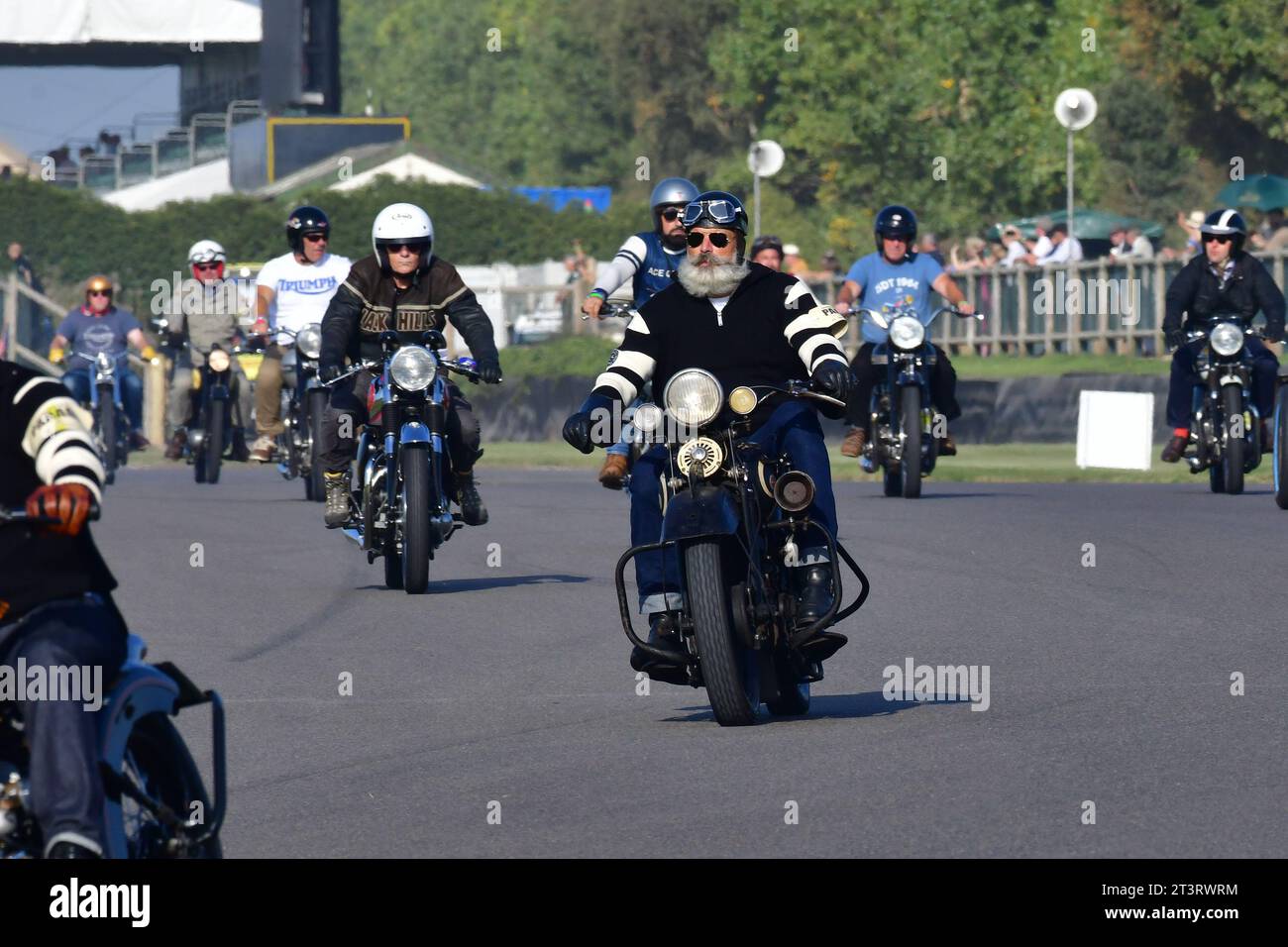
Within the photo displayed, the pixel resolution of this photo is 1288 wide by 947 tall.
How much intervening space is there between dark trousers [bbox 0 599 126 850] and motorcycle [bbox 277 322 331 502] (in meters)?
13.5

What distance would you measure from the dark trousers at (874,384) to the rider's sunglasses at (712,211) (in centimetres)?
931

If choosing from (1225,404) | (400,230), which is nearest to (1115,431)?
(1225,404)

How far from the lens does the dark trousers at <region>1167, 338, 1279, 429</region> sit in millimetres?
18812

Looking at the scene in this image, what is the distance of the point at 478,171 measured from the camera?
203 ft

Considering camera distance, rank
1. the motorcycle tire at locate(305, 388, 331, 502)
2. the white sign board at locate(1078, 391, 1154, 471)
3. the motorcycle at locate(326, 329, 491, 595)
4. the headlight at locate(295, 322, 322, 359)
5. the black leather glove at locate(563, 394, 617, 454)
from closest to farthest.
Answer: the black leather glove at locate(563, 394, 617, 454) → the motorcycle at locate(326, 329, 491, 595) → the headlight at locate(295, 322, 322, 359) → the motorcycle tire at locate(305, 388, 331, 502) → the white sign board at locate(1078, 391, 1154, 471)

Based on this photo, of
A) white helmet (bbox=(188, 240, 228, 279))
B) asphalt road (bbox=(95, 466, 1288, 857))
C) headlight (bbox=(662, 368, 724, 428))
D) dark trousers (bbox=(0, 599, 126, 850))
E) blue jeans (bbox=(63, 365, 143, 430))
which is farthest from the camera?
blue jeans (bbox=(63, 365, 143, 430))

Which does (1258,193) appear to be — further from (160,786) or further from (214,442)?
(160,786)

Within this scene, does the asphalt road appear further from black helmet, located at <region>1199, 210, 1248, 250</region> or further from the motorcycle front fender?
black helmet, located at <region>1199, 210, 1248, 250</region>

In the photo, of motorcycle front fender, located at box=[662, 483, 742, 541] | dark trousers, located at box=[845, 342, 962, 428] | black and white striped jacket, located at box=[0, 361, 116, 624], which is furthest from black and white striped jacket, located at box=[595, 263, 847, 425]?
dark trousers, located at box=[845, 342, 962, 428]

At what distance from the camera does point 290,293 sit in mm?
19953
